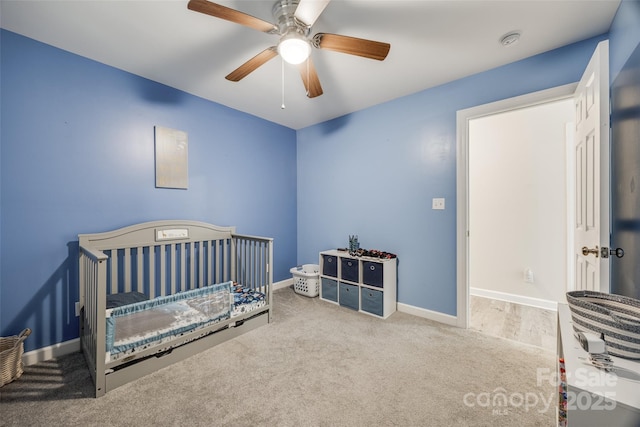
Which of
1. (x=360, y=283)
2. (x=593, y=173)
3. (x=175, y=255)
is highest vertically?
(x=593, y=173)

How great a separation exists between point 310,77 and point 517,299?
11.3 ft

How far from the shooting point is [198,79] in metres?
2.43

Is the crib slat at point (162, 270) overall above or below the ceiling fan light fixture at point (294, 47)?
below

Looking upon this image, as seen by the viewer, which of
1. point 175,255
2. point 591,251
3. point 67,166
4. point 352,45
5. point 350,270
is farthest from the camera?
point 350,270

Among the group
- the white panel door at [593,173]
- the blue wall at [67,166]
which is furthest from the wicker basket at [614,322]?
the blue wall at [67,166]

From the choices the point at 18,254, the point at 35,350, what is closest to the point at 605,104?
the point at 18,254

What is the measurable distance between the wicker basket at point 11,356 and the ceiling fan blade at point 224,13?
2.34 meters

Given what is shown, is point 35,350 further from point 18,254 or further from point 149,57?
point 149,57

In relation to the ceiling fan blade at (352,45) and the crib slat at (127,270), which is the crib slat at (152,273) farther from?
the ceiling fan blade at (352,45)

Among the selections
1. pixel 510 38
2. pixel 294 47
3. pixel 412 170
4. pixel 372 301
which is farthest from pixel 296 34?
pixel 372 301

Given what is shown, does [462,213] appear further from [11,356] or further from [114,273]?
[11,356]

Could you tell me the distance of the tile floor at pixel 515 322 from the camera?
2.23 meters

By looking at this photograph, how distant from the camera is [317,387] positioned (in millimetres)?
1612

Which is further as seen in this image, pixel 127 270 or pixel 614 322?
pixel 127 270
